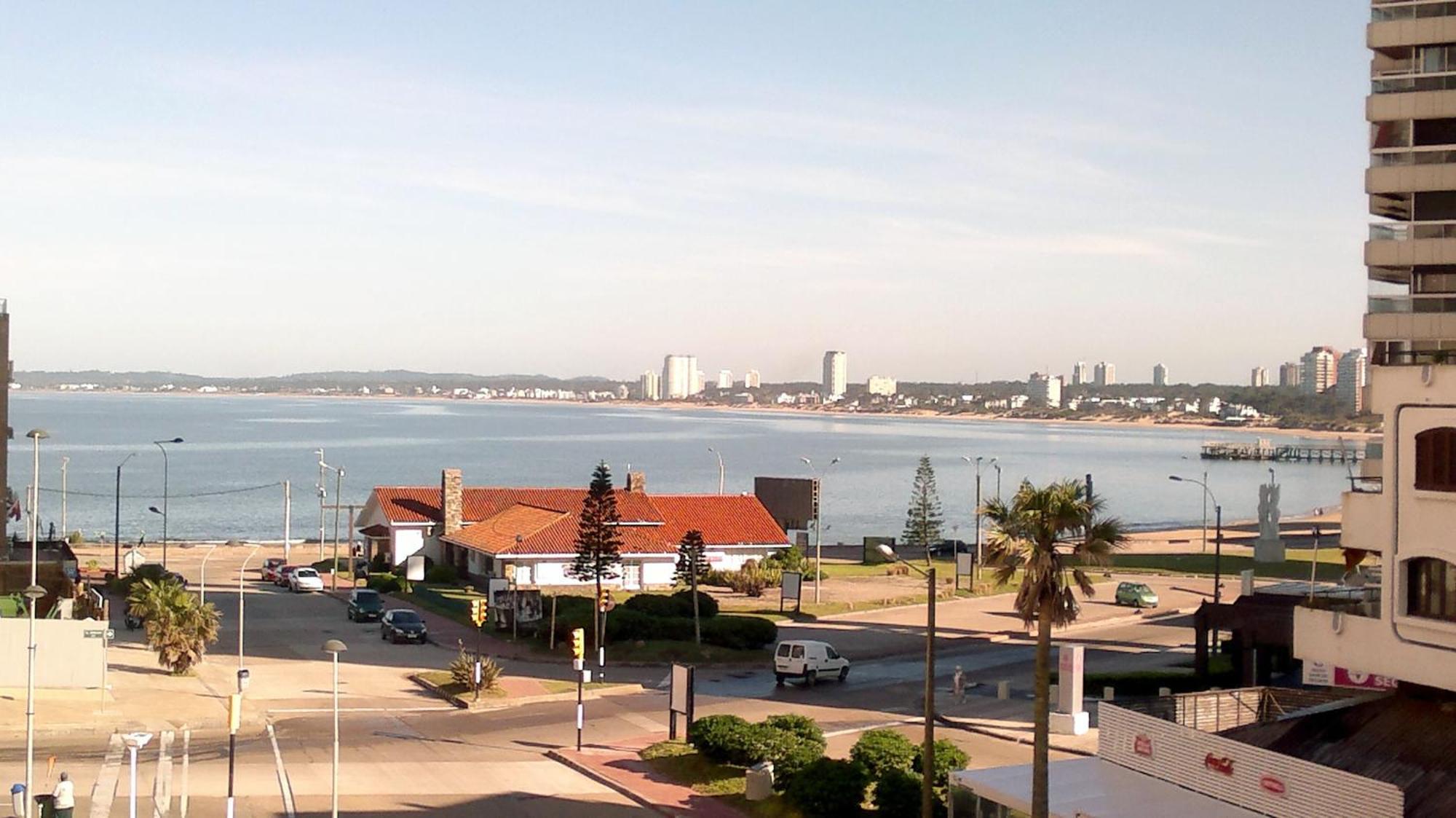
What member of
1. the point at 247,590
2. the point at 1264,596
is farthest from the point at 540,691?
the point at 247,590

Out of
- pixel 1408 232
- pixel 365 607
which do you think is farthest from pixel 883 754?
pixel 365 607

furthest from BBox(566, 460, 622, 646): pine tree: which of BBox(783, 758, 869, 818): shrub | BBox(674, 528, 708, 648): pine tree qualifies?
BBox(783, 758, 869, 818): shrub

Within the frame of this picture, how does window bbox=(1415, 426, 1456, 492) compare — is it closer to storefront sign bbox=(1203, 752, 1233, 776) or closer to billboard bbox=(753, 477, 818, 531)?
storefront sign bbox=(1203, 752, 1233, 776)

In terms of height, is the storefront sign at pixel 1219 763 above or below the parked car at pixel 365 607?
above

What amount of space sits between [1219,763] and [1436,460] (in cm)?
558

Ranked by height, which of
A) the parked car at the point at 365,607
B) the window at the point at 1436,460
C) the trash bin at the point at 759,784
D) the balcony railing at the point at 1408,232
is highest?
the balcony railing at the point at 1408,232

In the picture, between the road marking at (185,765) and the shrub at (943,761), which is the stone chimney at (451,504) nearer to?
the road marking at (185,765)

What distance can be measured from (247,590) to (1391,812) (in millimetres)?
60524

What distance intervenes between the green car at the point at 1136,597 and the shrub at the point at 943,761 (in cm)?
3968

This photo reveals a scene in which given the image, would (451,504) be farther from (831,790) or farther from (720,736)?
(831,790)

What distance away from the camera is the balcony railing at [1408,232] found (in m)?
38.9

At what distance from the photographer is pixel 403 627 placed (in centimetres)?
5375

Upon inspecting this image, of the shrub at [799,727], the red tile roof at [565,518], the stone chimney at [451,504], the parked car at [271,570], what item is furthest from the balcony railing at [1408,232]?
the parked car at [271,570]

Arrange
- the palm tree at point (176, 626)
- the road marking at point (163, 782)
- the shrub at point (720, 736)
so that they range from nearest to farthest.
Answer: the road marking at point (163, 782), the shrub at point (720, 736), the palm tree at point (176, 626)
